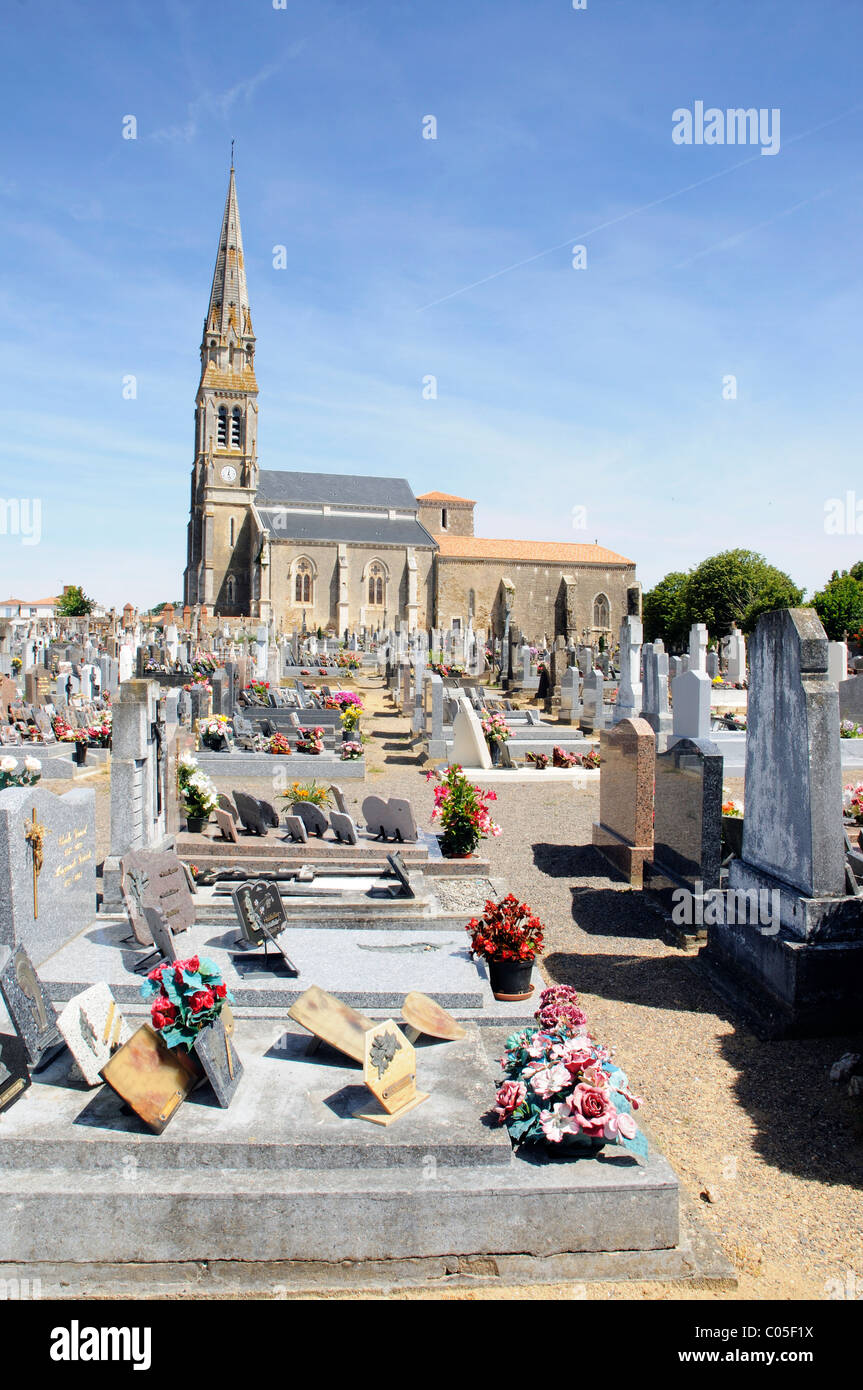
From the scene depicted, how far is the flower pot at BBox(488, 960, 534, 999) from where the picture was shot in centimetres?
569

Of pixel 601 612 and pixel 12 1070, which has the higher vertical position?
pixel 601 612

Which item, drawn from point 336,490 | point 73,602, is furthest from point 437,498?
point 73,602

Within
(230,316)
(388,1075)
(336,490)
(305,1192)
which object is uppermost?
(230,316)

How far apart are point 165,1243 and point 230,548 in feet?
191

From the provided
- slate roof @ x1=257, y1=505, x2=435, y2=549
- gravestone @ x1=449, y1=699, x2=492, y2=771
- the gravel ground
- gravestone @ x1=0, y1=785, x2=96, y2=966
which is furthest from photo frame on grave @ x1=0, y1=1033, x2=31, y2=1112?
slate roof @ x1=257, y1=505, x2=435, y2=549

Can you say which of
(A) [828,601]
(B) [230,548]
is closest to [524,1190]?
(A) [828,601]

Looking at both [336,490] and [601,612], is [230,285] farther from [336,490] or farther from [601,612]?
[601,612]

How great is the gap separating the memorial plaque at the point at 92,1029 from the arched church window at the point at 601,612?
59478 mm

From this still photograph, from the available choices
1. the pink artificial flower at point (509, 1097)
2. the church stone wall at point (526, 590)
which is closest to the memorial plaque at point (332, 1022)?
the pink artificial flower at point (509, 1097)

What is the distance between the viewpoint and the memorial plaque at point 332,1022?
4.34 metres

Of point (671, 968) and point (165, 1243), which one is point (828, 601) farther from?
point (165, 1243)

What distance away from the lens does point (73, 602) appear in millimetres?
83062

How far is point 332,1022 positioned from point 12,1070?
1503mm

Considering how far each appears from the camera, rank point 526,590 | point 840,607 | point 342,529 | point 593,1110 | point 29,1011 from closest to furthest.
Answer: point 593,1110
point 29,1011
point 840,607
point 342,529
point 526,590
